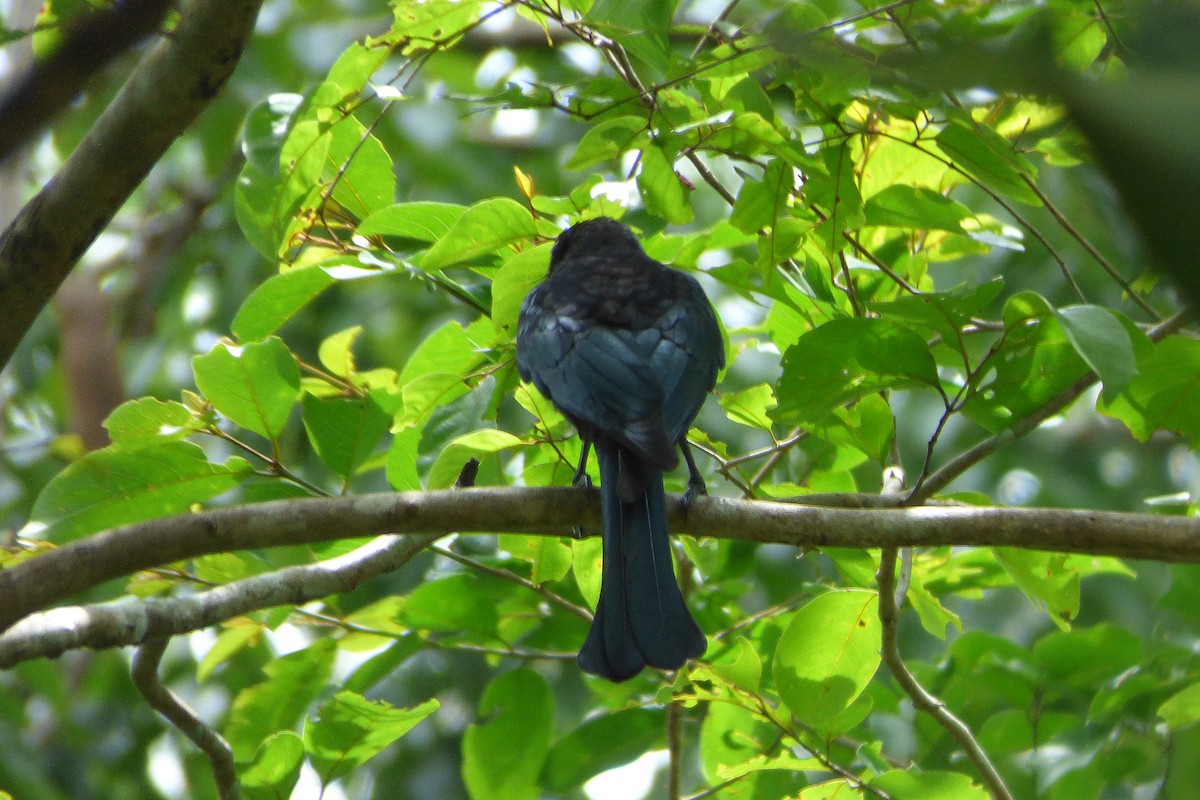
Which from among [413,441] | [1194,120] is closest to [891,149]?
[413,441]

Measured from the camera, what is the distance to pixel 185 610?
8.68ft

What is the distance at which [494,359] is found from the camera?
127 inches

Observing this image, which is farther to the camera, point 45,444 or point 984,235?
point 984,235

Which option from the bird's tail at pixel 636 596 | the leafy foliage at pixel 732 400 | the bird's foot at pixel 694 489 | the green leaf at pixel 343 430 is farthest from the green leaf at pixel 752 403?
the green leaf at pixel 343 430

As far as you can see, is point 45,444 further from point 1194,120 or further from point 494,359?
point 1194,120

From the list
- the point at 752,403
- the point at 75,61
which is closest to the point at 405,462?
the point at 752,403

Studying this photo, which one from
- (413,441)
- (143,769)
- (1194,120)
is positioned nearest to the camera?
(1194,120)

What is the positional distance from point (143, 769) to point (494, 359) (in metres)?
4.86

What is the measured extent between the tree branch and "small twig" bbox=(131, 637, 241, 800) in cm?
19

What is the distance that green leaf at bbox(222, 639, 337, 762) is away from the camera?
3393 mm

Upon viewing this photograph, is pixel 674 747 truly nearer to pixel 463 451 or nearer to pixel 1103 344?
pixel 463 451

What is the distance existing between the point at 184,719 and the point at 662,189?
1787 mm

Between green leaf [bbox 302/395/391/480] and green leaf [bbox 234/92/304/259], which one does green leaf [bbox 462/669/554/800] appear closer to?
green leaf [bbox 302/395/391/480]

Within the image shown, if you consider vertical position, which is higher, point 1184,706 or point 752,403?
point 752,403
